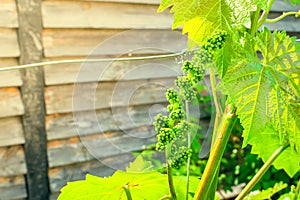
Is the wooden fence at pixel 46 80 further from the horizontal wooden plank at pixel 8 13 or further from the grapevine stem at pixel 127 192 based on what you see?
the grapevine stem at pixel 127 192

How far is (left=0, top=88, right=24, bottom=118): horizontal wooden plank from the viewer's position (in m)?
2.04

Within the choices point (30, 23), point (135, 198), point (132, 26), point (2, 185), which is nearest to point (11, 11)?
point (30, 23)

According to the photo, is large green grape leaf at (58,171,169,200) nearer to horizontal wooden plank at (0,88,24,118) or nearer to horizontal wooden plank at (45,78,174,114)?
horizontal wooden plank at (45,78,174,114)

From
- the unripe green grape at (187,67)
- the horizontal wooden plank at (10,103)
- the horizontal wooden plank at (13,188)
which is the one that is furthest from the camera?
the horizontal wooden plank at (13,188)

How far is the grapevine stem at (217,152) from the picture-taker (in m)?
0.36

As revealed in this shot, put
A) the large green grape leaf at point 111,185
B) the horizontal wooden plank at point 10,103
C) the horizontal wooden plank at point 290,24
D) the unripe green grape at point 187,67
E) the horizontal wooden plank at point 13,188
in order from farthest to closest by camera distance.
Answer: the horizontal wooden plank at point 290,24, the horizontal wooden plank at point 13,188, the horizontal wooden plank at point 10,103, the large green grape leaf at point 111,185, the unripe green grape at point 187,67

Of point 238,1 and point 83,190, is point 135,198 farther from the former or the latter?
point 238,1

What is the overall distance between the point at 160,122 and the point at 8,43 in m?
1.77

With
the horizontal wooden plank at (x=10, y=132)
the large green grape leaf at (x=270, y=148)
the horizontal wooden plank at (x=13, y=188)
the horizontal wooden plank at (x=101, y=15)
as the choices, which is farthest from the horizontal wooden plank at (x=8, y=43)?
the large green grape leaf at (x=270, y=148)

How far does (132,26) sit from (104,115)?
6.40 ft

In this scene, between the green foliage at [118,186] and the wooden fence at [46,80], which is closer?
the green foliage at [118,186]

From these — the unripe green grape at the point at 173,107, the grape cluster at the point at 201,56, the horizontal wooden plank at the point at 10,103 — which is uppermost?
the grape cluster at the point at 201,56

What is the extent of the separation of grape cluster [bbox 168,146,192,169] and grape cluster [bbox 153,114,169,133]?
20 millimetres

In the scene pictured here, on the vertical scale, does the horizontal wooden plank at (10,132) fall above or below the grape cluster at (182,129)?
below
